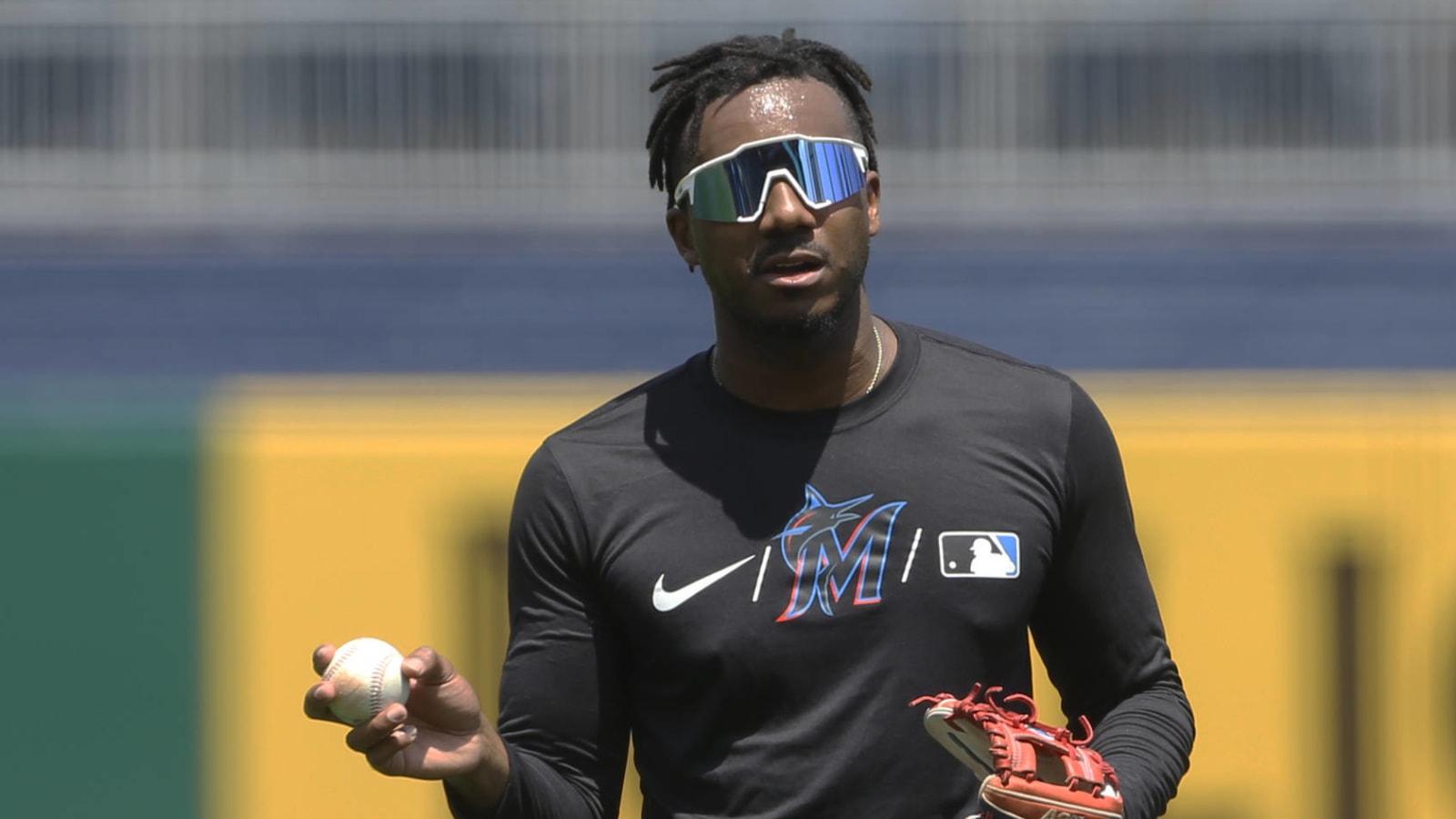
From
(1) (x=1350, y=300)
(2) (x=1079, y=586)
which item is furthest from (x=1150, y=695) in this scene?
(1) (x=1350, y=300)

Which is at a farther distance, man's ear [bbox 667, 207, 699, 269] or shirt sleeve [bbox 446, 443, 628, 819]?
man's ear [bbox 667, 207, 699, 269]

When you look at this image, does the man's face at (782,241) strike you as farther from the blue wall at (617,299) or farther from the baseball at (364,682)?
the blue wall at (617,299)

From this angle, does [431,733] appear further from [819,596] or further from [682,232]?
[682,232]

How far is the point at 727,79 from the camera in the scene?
2.67 metres

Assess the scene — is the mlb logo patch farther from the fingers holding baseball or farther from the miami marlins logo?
the fingers holding baseball

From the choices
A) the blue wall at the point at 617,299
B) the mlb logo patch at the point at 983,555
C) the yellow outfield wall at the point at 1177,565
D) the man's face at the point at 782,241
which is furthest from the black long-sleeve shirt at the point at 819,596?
the blue wall at the point at 617,299

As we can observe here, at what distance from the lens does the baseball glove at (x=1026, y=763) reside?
2203 millimetres

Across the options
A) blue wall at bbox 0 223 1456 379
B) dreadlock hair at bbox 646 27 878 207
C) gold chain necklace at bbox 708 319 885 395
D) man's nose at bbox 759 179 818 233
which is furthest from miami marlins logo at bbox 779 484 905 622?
blue wall at bbox 0 223 1456 379

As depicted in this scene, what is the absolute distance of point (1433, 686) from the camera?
186 inches

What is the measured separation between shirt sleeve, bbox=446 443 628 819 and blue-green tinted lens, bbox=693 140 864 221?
0.40m

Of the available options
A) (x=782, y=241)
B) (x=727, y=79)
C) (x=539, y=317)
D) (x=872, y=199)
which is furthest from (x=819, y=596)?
(x=539, y=317)

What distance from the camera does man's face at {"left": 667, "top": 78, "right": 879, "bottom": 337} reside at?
2520 mm

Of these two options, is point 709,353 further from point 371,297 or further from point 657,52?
point 657,52

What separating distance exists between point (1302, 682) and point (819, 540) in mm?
2645
